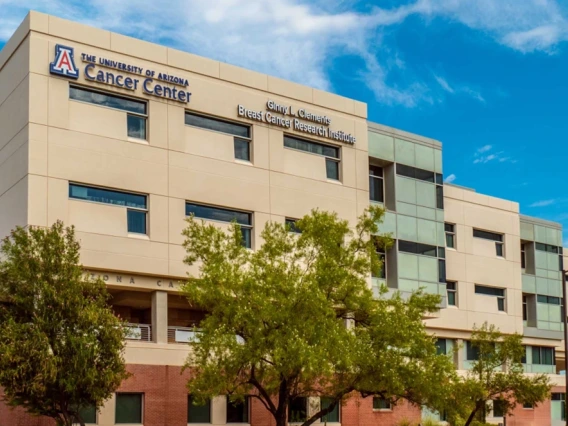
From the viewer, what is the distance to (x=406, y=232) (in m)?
48.4

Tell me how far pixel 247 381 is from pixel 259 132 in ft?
45.9

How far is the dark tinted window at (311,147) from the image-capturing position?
4297 cm

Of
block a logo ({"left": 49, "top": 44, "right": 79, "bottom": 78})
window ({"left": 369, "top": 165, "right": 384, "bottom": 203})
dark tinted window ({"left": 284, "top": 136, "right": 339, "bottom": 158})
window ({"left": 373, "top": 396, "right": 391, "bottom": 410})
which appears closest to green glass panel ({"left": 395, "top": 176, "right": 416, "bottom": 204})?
window ({"left": 369, "top": 165, "right": 384, "bottom": 203})

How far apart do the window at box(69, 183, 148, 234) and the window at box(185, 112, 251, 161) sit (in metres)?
4.41

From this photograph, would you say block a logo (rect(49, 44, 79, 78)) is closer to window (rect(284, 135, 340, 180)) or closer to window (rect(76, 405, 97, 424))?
window (rect(284, 135, 340, 180))

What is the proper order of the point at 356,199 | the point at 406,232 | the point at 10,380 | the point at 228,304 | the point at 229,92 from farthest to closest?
the point at 406,232 → the point at 356,199 → the point at 229,92 → the point at 228,304 → the point at 10,380

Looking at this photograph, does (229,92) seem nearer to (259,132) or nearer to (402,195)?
(259,132)

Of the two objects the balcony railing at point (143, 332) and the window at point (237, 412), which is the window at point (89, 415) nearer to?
the balcony railing at point (143, 332)

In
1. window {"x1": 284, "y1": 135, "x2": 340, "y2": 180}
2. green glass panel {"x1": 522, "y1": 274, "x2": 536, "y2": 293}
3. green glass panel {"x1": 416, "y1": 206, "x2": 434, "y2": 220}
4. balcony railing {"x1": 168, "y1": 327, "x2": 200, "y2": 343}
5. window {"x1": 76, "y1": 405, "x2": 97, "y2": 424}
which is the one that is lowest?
window {"x1": 76, "y1": 405, "x2": 97, "y2": 424}

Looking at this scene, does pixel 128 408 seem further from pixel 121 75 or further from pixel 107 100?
pixel 121 75

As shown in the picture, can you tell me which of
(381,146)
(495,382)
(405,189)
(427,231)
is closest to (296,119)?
(381,146)

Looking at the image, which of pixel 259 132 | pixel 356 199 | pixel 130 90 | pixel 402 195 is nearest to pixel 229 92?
pixel 259 132

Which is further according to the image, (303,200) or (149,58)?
(303,200)

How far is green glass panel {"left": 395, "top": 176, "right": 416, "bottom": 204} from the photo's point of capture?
158ft
